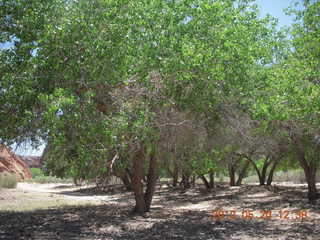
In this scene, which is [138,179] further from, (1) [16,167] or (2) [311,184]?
(1) [16,167]

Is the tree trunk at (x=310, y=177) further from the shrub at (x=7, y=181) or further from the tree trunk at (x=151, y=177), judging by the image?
the shrub at (x=7, y=181)

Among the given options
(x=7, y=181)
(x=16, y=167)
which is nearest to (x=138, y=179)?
(x=7, y=181)

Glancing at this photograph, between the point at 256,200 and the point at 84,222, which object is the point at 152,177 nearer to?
the point at 84,222

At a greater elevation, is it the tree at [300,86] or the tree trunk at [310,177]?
the tree at [300,86]

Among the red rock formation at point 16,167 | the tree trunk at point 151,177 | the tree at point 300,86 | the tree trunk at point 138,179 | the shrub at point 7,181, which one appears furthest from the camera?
the red rock formation at point 16,167

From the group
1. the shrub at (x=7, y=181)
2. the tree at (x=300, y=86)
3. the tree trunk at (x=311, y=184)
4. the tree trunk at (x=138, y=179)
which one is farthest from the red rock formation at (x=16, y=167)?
the tree at (x=300, y=86)

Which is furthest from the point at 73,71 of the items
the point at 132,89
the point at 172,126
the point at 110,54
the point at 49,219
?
the point at 49,219

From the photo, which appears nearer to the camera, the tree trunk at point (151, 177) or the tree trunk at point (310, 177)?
the tree trunk at point (151, 177)

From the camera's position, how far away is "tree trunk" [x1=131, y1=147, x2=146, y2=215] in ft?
44.2

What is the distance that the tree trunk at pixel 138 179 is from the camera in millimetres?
13469

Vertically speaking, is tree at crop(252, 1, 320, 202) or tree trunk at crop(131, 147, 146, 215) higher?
tree at crop(252, 1, 320, 202)
